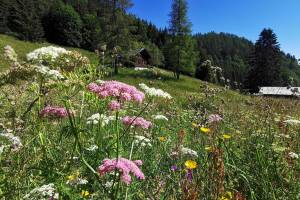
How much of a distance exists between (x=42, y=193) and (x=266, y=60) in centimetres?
8438

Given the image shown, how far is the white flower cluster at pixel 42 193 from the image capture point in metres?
3.24

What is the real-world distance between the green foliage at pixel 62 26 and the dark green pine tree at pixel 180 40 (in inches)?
1235

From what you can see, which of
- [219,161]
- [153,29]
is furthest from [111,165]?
[153,29]

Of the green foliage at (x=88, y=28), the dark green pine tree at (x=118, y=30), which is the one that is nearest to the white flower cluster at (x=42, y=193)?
the dark green pine tree at (x=118, y=30)

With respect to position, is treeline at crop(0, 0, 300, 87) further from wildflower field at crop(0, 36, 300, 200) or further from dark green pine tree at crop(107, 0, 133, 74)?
wildflower field at crop(0, 36, 300, 200)

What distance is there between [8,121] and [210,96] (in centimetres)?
398

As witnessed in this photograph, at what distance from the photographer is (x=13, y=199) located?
144 inches

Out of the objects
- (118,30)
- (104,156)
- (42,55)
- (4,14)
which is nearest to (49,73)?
(42,55)

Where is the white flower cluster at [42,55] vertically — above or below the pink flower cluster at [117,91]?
above

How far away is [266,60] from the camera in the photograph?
8431cm

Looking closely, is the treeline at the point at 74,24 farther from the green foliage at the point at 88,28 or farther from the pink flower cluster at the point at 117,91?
the pink flower cluster at the point at 117,91

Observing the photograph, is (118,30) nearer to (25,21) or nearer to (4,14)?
(25,21)

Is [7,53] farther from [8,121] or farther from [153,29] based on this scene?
[153,29]

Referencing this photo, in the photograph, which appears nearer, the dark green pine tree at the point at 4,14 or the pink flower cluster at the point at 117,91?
the pink flower cluster at the point at 117,91
